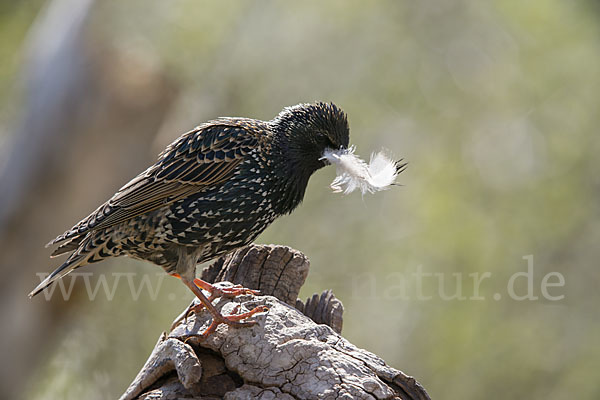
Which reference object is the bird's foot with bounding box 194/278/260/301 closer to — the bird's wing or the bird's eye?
the bird's wing

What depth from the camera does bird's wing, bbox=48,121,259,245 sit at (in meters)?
4.45

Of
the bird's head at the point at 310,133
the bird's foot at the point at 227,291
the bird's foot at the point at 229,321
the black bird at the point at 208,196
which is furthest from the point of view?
the bird's head at the point at 310,133

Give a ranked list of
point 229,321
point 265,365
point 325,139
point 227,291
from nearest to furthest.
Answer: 1. point 265,365
2. point 229,321
3. point 227,291
4. point 325,139

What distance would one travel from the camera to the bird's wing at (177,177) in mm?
4453

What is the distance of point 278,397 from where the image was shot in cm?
354

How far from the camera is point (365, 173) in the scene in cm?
439

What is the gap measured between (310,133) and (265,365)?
162 cm

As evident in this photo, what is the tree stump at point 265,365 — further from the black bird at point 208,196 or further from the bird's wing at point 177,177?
the bird's wing at point 177,177

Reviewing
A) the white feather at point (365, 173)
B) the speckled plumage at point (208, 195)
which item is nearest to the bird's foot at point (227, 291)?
the speckled plumage at point (208, 195)

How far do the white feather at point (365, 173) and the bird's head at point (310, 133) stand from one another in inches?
7.0

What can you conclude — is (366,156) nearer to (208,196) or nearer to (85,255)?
(208,196)

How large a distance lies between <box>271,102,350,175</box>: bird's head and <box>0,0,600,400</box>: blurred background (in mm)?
4208

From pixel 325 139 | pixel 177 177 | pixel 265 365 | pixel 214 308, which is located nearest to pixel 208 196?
pixel 177 177

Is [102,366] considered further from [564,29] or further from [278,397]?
[564,29]
